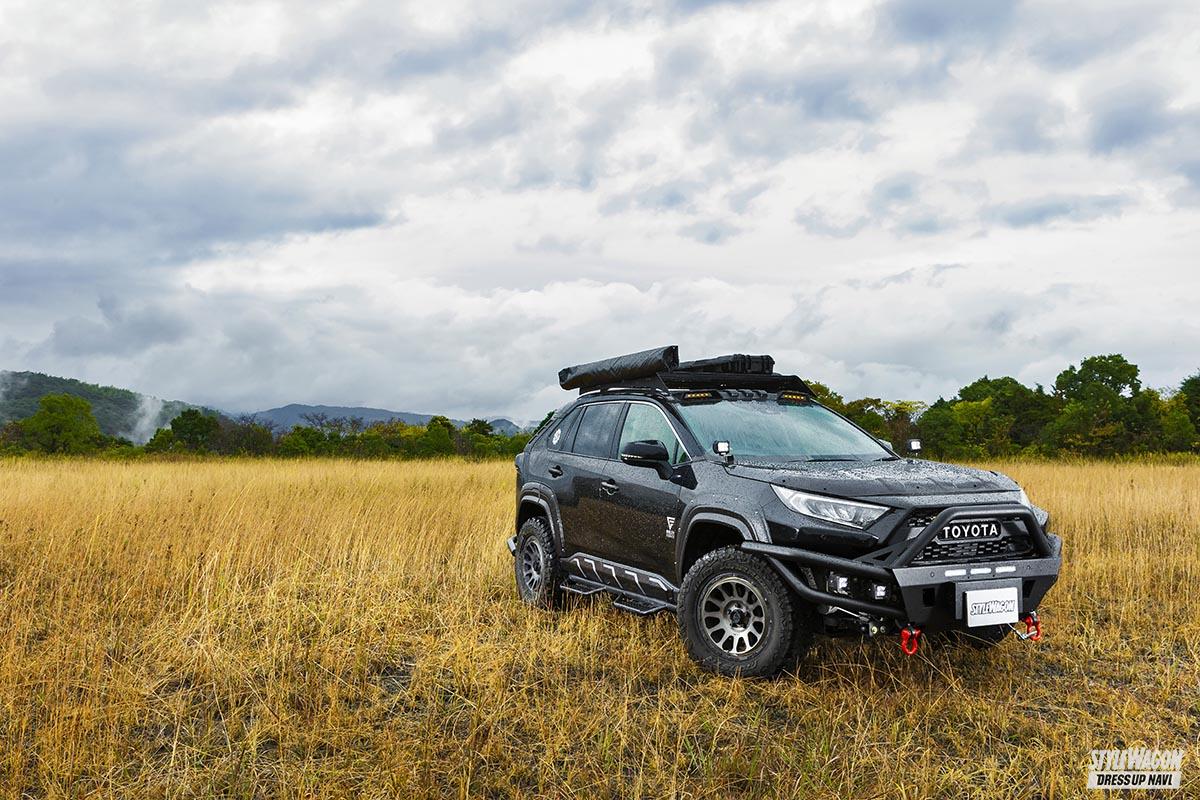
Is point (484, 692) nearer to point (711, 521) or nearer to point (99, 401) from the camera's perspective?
point (711, 521)

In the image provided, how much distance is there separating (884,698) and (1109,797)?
1236 mm

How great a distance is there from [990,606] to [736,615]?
A: 1327 mm

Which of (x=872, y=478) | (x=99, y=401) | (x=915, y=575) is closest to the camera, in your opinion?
(x=915, y=575)

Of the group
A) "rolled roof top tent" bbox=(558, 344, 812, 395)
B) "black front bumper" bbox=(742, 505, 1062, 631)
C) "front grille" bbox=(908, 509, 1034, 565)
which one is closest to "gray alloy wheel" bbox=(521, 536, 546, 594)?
"rolled roof top tent" bbox=(558, 344, 812, 395)

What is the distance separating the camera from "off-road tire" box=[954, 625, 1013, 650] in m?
4.99

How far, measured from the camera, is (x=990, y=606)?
4.65 metres

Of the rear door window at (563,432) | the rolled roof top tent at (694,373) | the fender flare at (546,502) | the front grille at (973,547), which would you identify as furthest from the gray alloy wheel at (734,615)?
the rear door window at (563,432)

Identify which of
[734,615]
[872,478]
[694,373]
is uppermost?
[694,373]

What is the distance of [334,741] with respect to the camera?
427cm

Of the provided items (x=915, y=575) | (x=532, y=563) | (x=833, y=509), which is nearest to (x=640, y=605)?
(x=532, y=563)

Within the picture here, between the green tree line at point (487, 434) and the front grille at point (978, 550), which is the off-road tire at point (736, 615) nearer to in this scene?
the front grille at point (978, 550)

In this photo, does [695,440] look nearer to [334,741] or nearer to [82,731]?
[334,741]

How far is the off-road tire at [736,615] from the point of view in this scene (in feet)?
15.7

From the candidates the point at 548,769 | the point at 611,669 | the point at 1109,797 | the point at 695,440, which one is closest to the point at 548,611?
the point at 611,669
